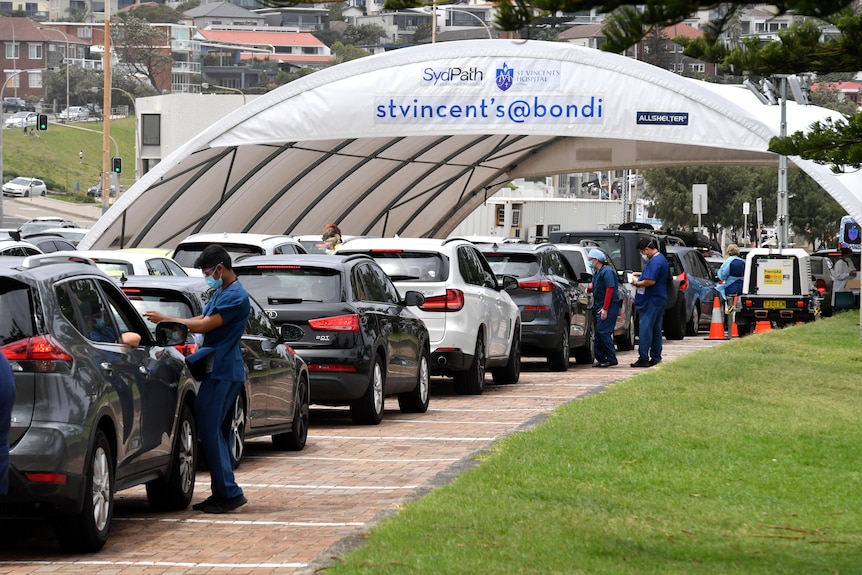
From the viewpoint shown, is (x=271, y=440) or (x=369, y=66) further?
(x=369, y=66)

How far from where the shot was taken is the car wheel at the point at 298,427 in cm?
1370

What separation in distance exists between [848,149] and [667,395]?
455cm

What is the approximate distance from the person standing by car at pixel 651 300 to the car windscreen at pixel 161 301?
11.2 meters

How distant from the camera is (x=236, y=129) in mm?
32656

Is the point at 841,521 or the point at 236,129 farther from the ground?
the point at 236,129

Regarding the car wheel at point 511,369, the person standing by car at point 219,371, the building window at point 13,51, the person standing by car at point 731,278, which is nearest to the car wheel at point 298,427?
the person standing by car at point 219,371

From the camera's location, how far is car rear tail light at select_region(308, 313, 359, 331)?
595 inches

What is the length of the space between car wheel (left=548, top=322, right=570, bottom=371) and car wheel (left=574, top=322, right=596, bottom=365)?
1.39 m

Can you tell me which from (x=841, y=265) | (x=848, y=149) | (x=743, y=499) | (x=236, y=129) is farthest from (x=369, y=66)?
(x=743, y=499)

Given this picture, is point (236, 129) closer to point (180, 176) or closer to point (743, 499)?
point (180, 176)

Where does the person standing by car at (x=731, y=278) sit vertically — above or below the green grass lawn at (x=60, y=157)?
below

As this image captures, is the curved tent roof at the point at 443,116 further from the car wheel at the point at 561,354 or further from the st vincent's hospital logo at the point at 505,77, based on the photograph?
the car wheel at the point at 561,354

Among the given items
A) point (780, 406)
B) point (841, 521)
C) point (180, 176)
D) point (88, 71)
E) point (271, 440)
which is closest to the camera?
point (841, 521)

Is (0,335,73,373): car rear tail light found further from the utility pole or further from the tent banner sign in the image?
the utility pole
